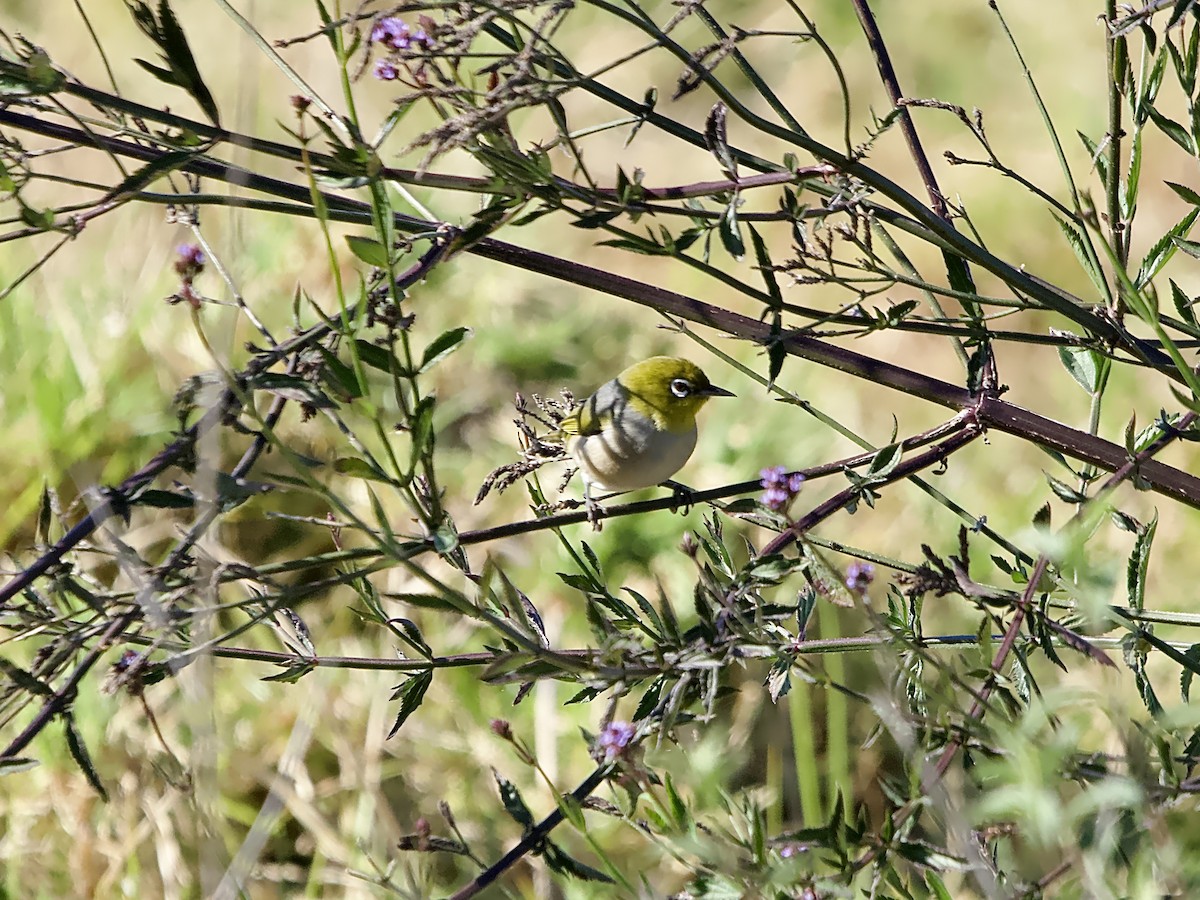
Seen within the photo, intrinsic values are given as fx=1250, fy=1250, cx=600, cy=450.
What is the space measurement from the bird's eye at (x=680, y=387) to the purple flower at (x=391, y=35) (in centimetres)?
148

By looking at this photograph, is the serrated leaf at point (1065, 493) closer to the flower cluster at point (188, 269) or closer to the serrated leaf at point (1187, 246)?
the serrated leaf at point (1187, 246)

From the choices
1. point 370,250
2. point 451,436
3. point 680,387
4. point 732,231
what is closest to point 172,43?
point 370,250

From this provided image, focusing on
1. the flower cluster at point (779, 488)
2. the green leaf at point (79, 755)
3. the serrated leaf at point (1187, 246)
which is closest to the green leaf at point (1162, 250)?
the serrated leaf at point (1187, 246)

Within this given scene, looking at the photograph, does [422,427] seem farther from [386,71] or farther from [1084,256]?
[1084,256]

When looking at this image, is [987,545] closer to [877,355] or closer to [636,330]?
[877,355]

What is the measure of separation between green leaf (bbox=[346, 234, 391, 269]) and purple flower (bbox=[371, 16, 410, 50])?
169 millimetres

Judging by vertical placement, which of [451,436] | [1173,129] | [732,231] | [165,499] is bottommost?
[165,499]

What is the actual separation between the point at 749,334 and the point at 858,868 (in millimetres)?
487

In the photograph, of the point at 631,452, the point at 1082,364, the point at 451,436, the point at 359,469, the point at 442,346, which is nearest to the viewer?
the point at 359,469

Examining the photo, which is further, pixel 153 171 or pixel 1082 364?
pixel 1082 364

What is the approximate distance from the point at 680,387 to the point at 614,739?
152 cm

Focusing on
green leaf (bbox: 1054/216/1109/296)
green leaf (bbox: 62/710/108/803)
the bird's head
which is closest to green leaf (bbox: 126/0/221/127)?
green leaf (bbox: 62/710/108/803)

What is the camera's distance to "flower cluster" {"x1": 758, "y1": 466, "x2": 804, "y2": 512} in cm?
101

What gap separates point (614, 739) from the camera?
1.02m
